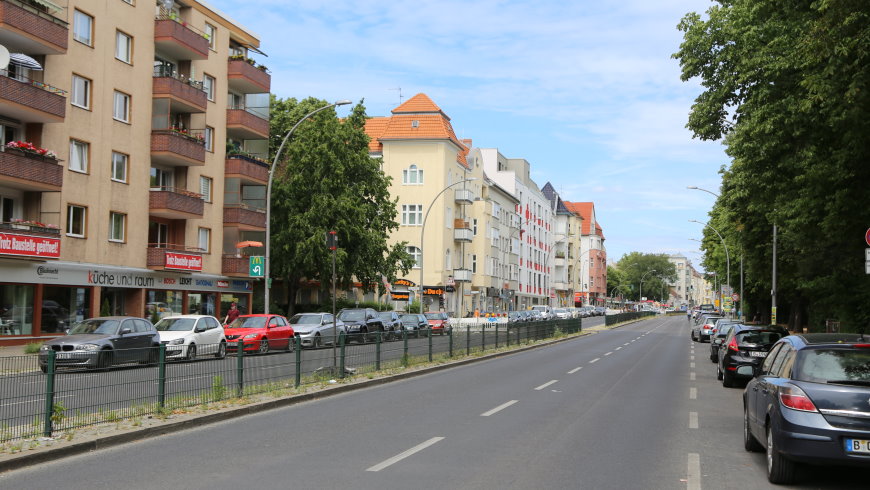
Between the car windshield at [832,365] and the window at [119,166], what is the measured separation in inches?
1222

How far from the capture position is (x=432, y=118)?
75.4 m

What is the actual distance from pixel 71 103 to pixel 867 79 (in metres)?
27.3

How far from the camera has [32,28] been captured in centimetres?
2873

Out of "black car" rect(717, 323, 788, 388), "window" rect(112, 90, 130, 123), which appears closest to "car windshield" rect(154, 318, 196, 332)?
"window" rect(112, 90, 130, 123)

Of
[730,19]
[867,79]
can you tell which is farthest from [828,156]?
[730,19]

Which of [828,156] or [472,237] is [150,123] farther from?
[472,237]

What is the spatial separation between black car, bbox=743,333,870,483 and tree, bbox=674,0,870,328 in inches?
284

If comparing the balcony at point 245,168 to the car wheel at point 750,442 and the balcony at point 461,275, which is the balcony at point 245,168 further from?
the car wheel at point 750,442

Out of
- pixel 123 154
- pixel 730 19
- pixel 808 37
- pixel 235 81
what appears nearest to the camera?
pixel 808 37

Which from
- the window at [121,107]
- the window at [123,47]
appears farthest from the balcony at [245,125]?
the window at [121,107]

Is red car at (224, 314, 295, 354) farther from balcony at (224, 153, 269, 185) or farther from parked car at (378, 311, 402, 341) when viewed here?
balcony at (224, 153, 269, 185)

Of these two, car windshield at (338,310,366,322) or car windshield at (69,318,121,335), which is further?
car windshield at (338,310,366,322)

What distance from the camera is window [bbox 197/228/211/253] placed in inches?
1618

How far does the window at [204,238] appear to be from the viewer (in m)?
41.1
